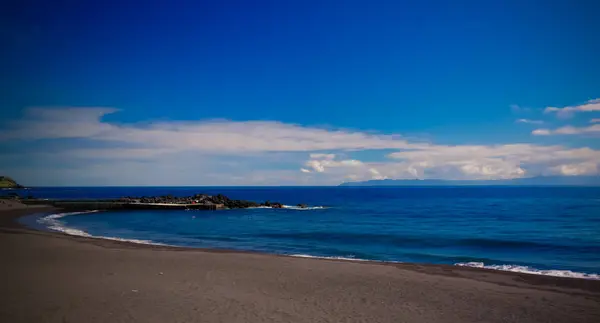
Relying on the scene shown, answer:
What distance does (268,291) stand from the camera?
1294cm

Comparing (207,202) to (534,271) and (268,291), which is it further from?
(268,291)

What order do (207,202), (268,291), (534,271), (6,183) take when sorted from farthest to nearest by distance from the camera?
(6,183)
(207,202)
(534,271)
(268,291)

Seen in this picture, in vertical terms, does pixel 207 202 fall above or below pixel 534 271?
above

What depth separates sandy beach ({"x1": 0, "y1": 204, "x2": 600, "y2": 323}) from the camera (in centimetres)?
1034

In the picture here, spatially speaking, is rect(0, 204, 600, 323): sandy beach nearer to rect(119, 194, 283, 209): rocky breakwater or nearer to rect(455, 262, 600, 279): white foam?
rect(455, 262, 600, 279): white foam

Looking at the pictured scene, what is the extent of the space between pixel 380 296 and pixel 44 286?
11.3m

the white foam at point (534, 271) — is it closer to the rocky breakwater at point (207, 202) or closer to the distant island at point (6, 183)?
the rocky breakwater at point (207, 202)

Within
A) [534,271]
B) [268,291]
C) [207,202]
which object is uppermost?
[207,202]

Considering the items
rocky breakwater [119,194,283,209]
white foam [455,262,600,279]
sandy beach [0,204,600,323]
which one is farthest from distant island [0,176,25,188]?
white foam [455,262,600,279]

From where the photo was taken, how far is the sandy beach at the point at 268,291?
407 inches

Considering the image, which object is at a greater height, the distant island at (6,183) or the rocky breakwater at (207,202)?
the distant island at (6,183)

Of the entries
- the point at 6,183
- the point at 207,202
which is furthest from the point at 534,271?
the point at 6,183

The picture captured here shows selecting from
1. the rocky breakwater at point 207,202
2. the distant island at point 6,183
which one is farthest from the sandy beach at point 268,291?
the distant island at point 6,183

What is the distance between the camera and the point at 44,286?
12875 millimetres
